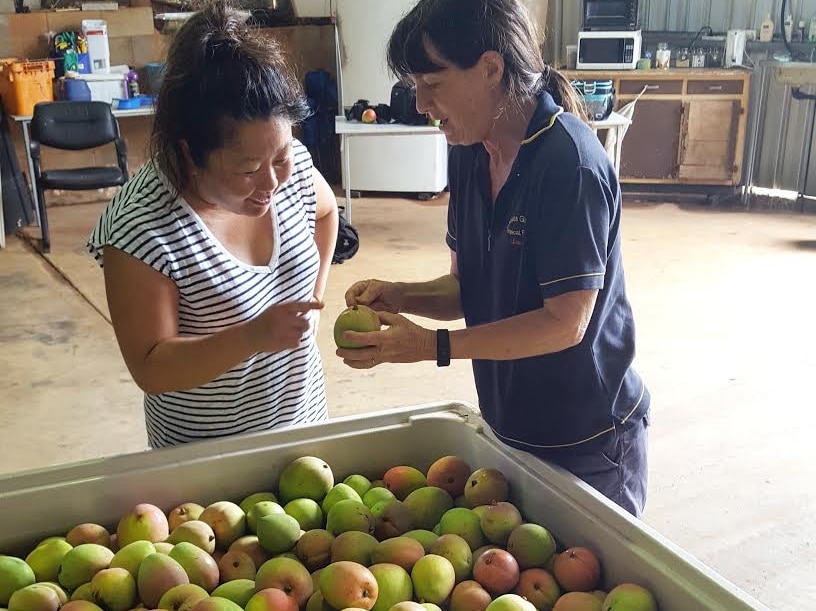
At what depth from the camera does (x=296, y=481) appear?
4.53 feet

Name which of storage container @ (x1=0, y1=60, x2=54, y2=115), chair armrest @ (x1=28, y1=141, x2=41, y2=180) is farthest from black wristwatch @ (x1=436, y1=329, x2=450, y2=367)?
storage container @ (x1=0, y1=60, x2=54, y2=115)

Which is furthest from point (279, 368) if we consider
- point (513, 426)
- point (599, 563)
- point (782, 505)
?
point (782, 505)

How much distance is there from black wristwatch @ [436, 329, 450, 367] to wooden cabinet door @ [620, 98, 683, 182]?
5885 millimetres

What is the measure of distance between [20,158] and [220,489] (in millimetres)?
6048

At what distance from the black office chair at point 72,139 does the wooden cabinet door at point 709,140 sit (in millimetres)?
4069

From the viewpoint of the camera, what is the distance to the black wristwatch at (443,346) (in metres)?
1.30

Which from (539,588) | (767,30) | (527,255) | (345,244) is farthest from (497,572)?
(767,30)

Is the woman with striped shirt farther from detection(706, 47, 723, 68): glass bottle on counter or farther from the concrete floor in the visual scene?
detection(706, 47, 723, 68): glass bottle on counter

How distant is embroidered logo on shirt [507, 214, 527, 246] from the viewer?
131 centimetres

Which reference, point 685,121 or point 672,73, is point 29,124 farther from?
point 685,121

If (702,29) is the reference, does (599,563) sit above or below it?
below

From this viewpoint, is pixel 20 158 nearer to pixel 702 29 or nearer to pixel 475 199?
pixel 702 29

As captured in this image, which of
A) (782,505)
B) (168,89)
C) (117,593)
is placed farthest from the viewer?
(782,505)

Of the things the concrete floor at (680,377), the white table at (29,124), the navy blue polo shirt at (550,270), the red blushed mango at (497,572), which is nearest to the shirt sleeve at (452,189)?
the navy blue polo shirt at (550,270)
